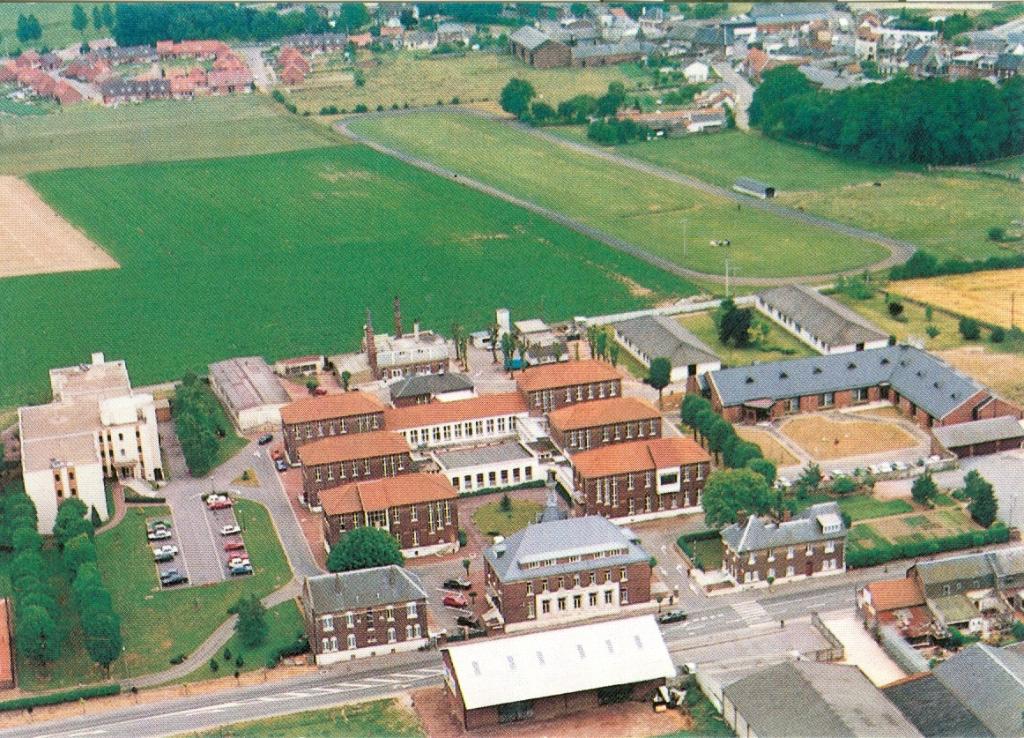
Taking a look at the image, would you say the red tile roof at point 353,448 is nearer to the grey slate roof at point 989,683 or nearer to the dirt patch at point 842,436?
the dirt patch at point 842,436

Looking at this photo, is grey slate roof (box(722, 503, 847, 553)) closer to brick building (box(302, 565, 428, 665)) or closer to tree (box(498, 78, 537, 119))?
brick building (box(302, 565, 428, 665))

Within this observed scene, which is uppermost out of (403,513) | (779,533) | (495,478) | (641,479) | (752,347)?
(403,513)

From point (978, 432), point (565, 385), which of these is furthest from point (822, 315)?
point (565, 385)

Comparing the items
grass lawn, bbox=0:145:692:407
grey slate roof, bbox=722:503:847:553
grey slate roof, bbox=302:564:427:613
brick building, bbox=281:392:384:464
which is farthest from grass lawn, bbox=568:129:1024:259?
grey slate roof, bbox=302:564:427:613

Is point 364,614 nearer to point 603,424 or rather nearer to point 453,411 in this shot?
point 603,424

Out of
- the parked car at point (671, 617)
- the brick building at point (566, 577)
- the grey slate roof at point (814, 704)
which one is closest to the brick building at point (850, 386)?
the brick building at point (566, 577)
